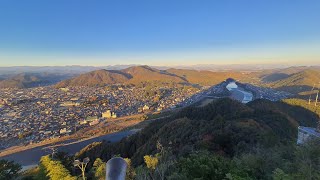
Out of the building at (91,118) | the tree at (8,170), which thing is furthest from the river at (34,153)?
the building at (91,118)

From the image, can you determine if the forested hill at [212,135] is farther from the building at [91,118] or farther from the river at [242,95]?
the river at [242,95]

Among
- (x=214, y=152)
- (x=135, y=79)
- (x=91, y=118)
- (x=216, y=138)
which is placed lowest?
(x=135, y=79)

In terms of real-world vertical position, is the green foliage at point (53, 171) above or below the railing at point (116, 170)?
below

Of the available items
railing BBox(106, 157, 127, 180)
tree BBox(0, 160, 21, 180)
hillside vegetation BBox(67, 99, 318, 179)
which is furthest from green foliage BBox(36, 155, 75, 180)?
railing BBox(106, 157, 127, 180)

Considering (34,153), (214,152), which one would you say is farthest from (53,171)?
(34,153)


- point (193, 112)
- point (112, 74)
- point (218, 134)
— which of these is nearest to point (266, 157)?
point (218, 134)

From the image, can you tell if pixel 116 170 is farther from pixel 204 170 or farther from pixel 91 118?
pixel 91 118

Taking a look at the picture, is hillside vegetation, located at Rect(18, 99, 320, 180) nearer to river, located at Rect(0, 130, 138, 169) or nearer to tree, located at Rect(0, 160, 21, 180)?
tree, located at Rect(0, 160, 21, 180)
